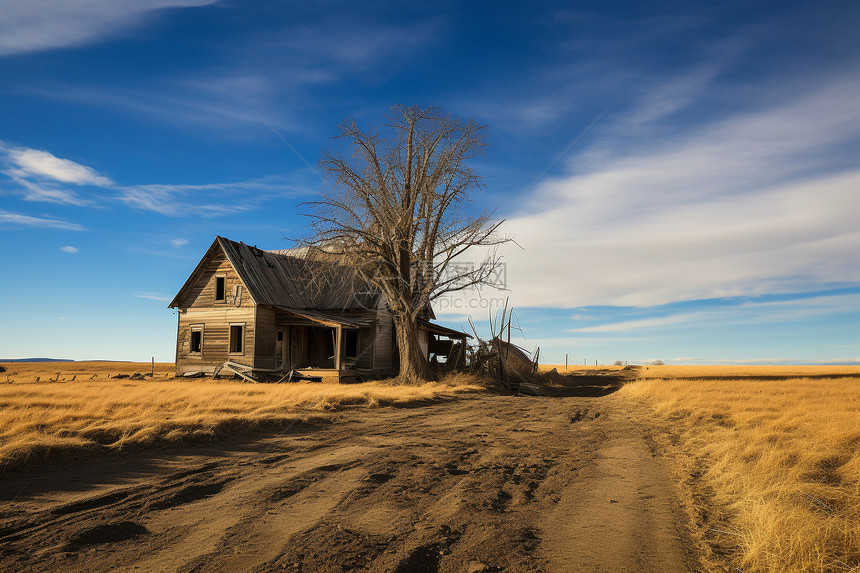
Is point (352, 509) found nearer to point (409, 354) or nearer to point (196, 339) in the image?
point (409, 354)

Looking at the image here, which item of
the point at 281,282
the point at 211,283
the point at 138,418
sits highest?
the point at 281,282

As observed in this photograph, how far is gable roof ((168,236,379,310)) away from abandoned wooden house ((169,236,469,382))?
6cm

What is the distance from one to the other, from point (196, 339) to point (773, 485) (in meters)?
26.5

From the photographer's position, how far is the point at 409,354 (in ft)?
73.6

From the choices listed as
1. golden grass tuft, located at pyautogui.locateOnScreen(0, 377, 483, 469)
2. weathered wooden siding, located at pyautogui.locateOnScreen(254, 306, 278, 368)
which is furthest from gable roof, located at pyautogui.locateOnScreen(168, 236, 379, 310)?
golden grass tuft, located at pyautogui.locateOnScreen(0, 377, 483, 469)

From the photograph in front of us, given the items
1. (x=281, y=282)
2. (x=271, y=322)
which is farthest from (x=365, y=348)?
(x=281, y=282)

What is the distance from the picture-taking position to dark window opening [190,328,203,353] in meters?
26.6

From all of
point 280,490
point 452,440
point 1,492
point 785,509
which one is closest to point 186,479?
point 280,490

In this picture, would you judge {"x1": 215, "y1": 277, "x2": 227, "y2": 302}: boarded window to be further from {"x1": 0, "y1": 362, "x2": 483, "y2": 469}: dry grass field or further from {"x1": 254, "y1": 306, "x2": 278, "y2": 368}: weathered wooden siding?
{"x1": 0, "y1": 362, "x2": 483, "y2": 469}: dry grass field

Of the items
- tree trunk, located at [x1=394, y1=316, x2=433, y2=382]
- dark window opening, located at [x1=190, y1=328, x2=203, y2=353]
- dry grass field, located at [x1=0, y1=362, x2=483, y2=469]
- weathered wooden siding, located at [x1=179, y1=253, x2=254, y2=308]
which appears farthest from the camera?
dark window opening, located at [x1=190, y1=328, x2=203, y2=353]

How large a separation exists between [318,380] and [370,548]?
69.2ft

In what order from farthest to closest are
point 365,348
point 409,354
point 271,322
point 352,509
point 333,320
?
point 365,348
point 271,322
point 333,320
point 409,354
point 352,509

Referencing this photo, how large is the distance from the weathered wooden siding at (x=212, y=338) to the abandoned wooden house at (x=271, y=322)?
0.16ft

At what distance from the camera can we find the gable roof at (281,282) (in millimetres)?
25766
